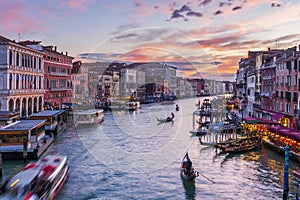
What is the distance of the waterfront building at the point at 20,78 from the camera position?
63.5 ft

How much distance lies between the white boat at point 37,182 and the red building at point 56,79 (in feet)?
63.4

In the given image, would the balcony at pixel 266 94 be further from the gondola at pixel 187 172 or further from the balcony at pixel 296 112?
the gondola at pixel 187 172

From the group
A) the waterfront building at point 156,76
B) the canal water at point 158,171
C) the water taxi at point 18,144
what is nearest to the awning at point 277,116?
the canal water at point 158,171

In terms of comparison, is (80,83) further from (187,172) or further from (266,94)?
(187,172)

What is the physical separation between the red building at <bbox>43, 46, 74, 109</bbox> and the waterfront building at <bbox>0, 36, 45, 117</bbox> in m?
2.67

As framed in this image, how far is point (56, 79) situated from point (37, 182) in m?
23.6

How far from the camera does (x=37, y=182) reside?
25.0ft

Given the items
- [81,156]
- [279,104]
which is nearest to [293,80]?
[279,104]

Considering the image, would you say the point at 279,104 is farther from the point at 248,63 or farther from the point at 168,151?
the point at 248,63

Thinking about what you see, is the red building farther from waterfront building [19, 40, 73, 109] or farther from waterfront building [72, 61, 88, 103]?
waterfront building [72, 61, 88, 103]

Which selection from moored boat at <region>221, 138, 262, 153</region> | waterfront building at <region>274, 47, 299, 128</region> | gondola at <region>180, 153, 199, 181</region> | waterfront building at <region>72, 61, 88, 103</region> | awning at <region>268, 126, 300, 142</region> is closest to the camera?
gondola at <region>180, 153, 199, 181</region>

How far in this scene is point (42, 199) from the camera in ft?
23.6

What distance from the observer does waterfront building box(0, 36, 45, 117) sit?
63.5ft

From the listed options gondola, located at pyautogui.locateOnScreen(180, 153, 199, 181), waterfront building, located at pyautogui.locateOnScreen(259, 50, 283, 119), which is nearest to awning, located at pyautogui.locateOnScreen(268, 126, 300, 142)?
waterfront building, located at pyautogui.locateOnScreen(259, 50, 283, 119)
